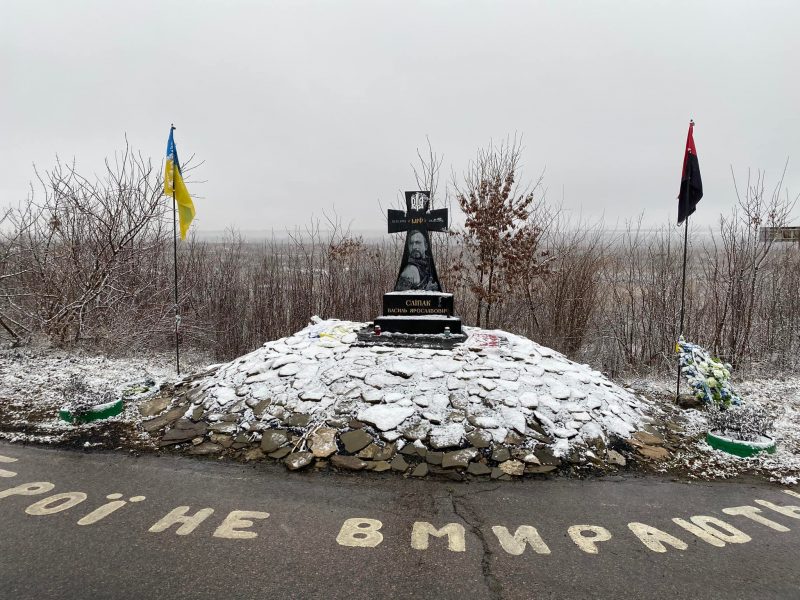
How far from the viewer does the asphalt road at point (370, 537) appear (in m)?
2.74

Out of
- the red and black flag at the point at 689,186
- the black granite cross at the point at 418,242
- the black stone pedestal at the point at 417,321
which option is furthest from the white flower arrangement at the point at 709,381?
the black granite cross at the point at 418,242

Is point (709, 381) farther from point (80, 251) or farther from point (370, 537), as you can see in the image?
point (80, 251)

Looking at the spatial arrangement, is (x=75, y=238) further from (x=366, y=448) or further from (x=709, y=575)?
(x=709, y=575)

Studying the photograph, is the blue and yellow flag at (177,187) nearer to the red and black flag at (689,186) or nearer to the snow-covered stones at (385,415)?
the snow-covered stones at (385,415)

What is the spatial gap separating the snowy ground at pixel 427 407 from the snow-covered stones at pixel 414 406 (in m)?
0.02

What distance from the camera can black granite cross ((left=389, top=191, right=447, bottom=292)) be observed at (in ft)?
26.6

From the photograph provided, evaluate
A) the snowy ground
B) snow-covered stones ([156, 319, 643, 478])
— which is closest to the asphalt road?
snow-covered stones ([156, 319, 643, 478])

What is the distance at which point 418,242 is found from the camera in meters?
8.23

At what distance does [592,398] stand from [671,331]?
626 centimetres

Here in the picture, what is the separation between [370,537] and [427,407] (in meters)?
2.14

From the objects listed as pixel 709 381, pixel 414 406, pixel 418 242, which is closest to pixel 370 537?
pixel 414 406

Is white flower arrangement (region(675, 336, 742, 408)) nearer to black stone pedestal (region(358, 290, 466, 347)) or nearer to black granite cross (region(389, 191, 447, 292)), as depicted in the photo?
black stone pedestal (region(358, 290, 466, 347))

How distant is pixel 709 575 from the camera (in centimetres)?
289

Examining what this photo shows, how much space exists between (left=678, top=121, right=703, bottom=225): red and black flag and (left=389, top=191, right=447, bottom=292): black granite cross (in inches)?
142
